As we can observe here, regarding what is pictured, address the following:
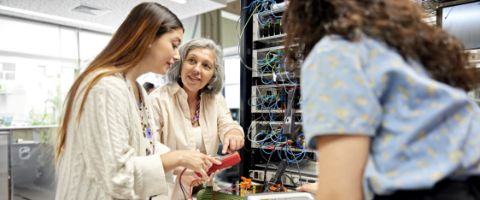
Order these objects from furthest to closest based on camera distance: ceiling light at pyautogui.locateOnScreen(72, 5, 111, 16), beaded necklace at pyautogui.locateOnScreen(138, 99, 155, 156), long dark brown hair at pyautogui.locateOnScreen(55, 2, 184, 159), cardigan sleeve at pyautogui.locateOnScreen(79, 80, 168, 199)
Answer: ceiling light at pyautogui.locateOnScreen(72, 5, 111, 16)
beaded necklace at pyautogui.locateOnScreen(138, 99, 155, 156)
long dark brown hair at pyautogui.locateOnScreen(55, 2, 184, 159)
cardigan sleeve at pyautogui.locateOnScreen(79, 80, 168, 199)

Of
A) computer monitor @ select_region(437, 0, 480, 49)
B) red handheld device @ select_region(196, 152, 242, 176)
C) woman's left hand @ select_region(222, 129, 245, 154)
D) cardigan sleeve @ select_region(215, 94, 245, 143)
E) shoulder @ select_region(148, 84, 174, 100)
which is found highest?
computer monitor @ select_region(437, 0, 480, 49)

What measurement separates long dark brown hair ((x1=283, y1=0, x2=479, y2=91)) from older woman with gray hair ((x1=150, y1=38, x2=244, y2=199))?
1.01 meters

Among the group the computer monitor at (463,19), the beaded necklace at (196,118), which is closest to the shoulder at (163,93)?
the beaded necklace at (196,118)

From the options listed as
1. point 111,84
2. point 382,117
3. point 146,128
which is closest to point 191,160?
point 146,128

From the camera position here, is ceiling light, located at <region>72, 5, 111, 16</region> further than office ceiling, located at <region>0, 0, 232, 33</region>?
Yes

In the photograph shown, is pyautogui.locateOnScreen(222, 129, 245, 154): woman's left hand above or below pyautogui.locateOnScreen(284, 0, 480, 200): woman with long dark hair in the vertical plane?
below

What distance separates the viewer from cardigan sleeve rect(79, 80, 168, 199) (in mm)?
836

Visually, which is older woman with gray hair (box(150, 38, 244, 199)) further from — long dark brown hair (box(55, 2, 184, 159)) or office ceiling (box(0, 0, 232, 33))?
office ceiling (box(0, 0, 232, 33))

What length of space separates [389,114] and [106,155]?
0.68 meters

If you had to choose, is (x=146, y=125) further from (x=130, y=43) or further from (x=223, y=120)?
(x=223, y=120)

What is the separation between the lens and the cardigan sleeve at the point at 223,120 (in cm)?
161

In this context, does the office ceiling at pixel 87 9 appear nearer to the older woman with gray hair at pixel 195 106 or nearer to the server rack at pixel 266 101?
the server rack at pixel 266 101

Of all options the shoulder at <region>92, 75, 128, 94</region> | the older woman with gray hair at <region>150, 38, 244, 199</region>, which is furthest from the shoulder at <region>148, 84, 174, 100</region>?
the shoulder at <region>92, 75, 128, 94</region>

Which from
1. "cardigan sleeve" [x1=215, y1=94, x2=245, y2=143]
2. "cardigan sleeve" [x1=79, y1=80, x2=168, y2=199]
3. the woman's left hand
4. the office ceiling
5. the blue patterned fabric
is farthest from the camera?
the office ceiling
